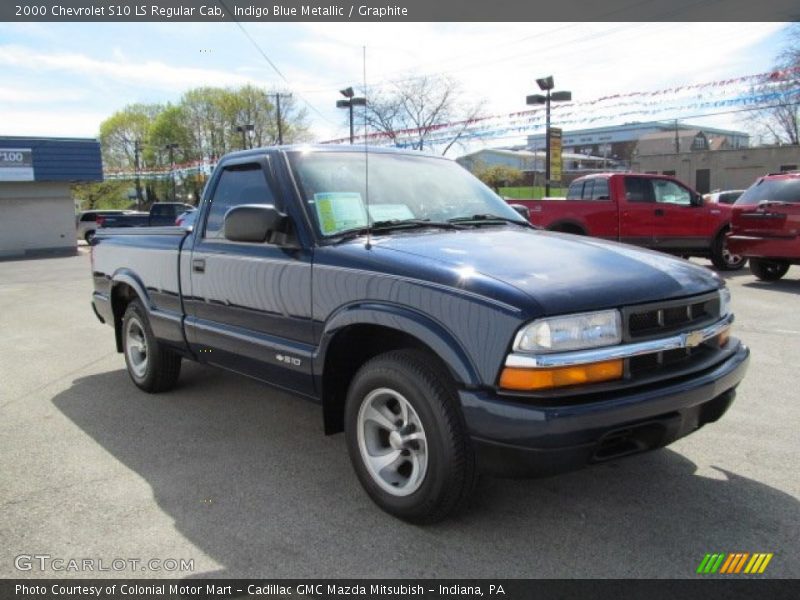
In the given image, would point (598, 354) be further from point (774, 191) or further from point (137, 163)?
point (137, 163)

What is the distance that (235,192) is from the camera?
4270mm

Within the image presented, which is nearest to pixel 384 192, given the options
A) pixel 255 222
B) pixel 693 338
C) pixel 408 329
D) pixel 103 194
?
pixel 255 222

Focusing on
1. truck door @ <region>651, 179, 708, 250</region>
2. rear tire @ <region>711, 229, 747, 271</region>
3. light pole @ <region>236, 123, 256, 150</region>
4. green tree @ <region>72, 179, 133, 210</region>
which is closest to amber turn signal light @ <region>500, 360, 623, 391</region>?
truck door @ <region>651, 179, 708, 250</region>

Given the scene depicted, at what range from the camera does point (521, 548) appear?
2.81 m

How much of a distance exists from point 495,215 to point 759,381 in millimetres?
2849

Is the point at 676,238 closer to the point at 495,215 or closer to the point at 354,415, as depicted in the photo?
the point at 495,215

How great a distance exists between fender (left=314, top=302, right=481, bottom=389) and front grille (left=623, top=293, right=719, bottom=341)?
27.6 inches

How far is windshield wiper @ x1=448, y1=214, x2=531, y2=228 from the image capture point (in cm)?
385

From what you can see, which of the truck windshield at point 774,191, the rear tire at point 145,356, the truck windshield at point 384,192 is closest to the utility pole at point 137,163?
the truck windshield at point 774,191

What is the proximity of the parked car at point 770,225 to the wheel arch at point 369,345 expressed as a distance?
9186 mm

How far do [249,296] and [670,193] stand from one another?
37.1 ft

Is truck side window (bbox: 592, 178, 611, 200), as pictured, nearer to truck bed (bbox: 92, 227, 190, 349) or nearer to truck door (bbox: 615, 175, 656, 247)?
truck door (bbox: 615, 175, 656, 247)

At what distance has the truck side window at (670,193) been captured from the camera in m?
12.9

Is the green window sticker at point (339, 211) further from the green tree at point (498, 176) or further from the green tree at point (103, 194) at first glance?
the green tree at point (103, 194)
